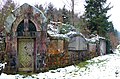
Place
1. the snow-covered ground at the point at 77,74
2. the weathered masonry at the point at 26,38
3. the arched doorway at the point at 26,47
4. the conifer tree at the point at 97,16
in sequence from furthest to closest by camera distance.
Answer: the conifer tree at the point at 97,16 → the arched doorway at the point at 26,47 → the weathered masonry at the point at 26,38 → the snow-covered ground at the point at 77,74

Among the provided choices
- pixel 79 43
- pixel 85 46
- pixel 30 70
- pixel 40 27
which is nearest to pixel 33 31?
pixel 40 27

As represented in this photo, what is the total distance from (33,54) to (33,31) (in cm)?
142

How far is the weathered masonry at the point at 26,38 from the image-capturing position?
14961mm

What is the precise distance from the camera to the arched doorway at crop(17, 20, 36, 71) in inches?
594

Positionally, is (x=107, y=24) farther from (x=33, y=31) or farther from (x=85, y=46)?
(x=33, y=31)

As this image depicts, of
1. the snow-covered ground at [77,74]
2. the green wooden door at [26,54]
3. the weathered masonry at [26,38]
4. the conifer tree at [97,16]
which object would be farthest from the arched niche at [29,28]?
the conifer tree at [97,16]

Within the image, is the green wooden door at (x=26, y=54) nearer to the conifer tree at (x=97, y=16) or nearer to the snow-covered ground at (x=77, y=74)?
the snow-covered ground at (x=77, y=74)

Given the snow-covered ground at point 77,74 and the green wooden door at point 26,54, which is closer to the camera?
the snow-covered ground at point 77,74

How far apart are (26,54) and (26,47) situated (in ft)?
1.42

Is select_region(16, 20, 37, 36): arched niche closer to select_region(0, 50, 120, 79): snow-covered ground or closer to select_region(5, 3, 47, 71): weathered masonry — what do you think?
select_region(5, 3, 47, 71): weathered masonry

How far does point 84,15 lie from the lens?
37531mm

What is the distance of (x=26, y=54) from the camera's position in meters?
15.3

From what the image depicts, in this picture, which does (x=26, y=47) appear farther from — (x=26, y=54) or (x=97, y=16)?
(x=97, y=16)

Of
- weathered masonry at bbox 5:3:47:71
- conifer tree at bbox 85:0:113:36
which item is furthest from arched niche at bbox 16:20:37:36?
conifer tree at bbox 85:0:113:36
